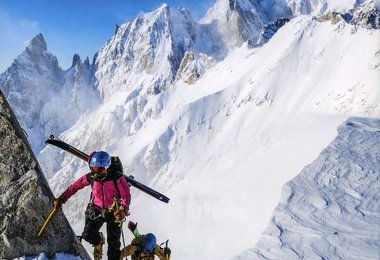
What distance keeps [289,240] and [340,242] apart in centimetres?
194

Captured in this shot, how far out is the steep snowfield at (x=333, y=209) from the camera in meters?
16.6

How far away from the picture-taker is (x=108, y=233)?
788cm

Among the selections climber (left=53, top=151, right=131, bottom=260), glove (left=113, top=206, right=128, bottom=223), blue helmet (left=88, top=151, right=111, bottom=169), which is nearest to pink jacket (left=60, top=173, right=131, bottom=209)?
climber (left=53, top=151, right=131, bottom=260)

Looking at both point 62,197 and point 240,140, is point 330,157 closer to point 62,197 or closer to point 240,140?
point 62,197

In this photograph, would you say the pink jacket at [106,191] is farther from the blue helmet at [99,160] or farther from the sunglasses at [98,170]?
the blue helmet at [99,160]

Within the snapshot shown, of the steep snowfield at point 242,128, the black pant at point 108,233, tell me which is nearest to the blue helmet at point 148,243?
the black pant at point 108,233

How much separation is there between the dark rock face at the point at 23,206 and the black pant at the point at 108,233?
23 cm

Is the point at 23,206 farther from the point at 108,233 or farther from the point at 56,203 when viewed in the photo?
the point at 108,233

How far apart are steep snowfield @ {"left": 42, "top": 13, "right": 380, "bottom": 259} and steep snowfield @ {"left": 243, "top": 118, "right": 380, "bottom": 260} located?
31.3ft

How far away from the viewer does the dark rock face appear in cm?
700

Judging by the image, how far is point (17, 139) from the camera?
24.8ft

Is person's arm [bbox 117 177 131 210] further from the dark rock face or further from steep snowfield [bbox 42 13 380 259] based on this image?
steep snowfield [bbox 42 13 380 259]

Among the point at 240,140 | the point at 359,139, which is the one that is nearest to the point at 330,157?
the point at 359,139

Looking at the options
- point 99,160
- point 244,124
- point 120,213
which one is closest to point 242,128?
point 244,124
